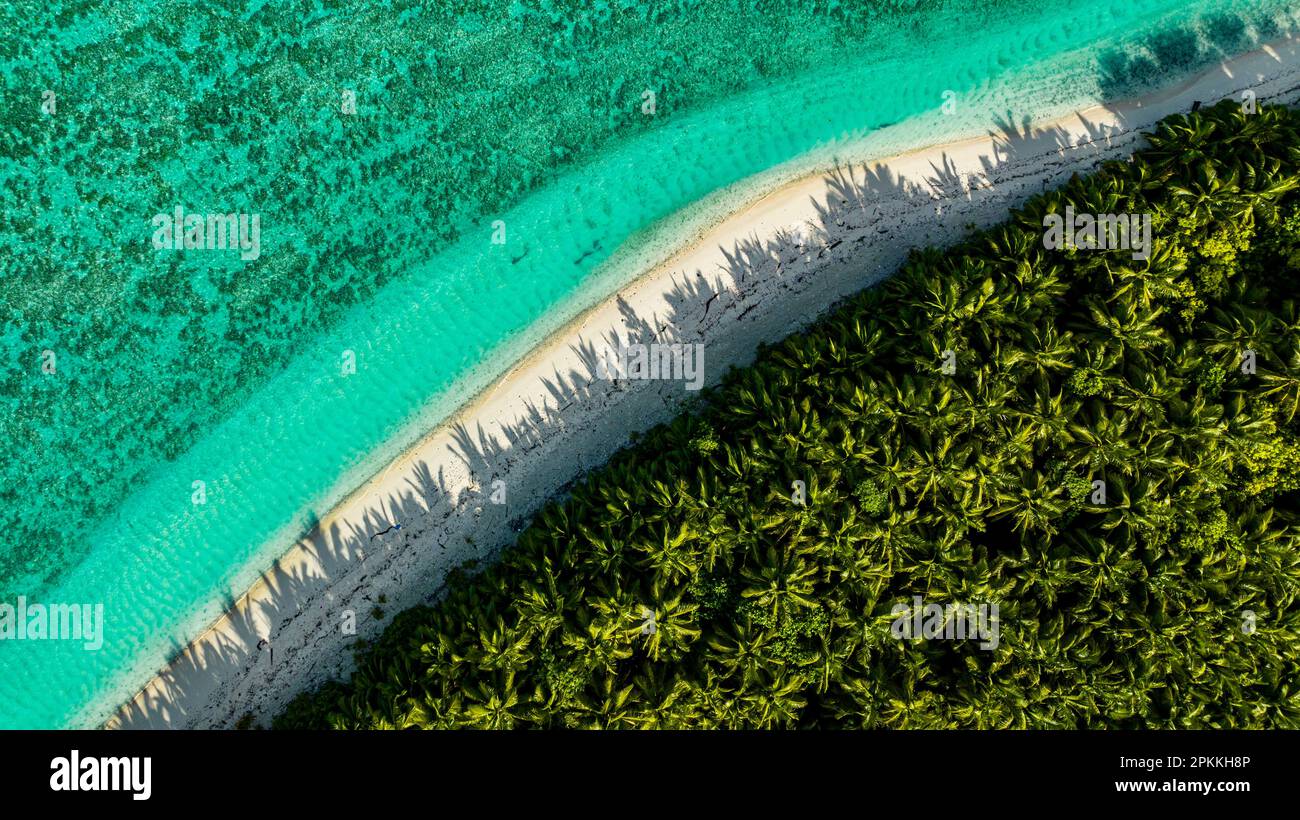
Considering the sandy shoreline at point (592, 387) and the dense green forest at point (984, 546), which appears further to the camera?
the sandy shoreline at point (592, 387)

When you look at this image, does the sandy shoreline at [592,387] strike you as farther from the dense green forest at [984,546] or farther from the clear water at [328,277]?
the dense green forest at [984,546]

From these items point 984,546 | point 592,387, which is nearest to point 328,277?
point 592,387

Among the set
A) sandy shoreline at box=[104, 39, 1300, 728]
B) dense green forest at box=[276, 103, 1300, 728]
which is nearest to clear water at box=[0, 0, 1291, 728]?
sandy shoreline at box=[104, 39, 1300, 728]

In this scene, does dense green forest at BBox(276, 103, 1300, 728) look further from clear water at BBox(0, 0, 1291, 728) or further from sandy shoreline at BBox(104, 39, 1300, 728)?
clear water at BBox(0, 0, 1291, 728)

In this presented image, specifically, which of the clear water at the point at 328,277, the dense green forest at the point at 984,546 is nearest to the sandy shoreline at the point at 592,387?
the clear water at the point at 328,277

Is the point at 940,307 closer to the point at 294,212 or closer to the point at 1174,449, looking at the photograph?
the point at 1174,449
